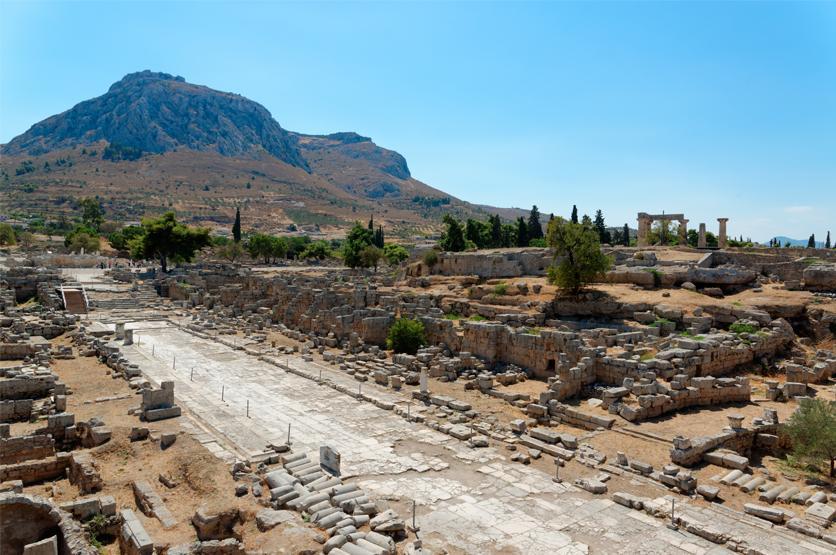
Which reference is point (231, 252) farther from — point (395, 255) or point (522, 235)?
point (522, 235)

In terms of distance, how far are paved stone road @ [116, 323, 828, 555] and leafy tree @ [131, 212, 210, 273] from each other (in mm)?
32325

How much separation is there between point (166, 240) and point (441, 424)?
140ft

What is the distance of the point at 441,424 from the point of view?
53.0 feet

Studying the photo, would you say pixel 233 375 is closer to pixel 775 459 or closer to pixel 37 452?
pixel 37 452

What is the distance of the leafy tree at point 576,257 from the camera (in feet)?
89.6

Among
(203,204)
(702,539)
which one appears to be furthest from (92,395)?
(203,204)

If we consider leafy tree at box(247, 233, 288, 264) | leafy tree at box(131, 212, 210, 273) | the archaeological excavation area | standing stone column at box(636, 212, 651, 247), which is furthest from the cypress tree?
leafy tree at box(131, 212, 210, 273)

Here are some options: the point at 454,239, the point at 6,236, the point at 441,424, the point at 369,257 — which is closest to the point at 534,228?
the point at 454,239

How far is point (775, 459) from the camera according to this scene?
14.4m

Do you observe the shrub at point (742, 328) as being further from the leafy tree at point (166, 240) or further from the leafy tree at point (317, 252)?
the leafy tree at point (317, 252)

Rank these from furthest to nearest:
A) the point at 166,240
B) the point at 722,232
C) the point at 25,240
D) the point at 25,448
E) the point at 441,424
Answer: the point at 25,240 < the point at 166,240 < the point at 722,232 < the point at 441,424 < the point at 25,448

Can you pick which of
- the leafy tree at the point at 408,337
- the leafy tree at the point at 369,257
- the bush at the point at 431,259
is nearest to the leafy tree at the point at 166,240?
the leafy tree at the point at 369,257

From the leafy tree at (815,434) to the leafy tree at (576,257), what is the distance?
13.9 metres

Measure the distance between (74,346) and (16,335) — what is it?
7.20 feet
